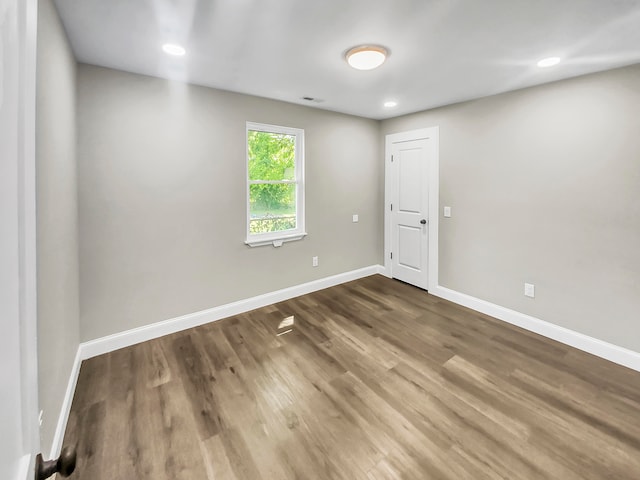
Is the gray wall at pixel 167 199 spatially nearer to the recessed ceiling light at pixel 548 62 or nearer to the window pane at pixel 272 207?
the window pane at pixel 272 207

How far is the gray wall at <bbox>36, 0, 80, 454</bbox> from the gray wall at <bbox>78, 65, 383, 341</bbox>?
11.3 inches

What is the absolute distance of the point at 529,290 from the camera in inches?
123

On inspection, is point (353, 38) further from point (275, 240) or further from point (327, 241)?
point (327, 241)

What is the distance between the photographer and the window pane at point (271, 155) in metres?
3.49

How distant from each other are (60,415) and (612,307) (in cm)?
418

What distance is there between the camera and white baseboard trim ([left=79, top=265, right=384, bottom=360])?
265 cm

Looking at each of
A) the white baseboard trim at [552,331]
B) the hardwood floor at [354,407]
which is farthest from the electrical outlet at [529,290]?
the hardwood floor at [354,407]

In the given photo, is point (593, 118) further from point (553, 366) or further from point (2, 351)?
point (2, 351)

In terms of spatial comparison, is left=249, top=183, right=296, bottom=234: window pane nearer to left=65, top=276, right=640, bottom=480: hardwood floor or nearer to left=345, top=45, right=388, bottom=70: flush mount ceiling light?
left=65, top=276, right=640, bottom=480: hardwood floor

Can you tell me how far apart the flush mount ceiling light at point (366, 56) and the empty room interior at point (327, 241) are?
2 cm

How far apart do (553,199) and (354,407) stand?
8.76 ft

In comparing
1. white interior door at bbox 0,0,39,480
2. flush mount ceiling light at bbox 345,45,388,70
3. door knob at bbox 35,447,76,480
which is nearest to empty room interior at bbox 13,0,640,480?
flush mount ceiling light at bbox 345,45,388,70

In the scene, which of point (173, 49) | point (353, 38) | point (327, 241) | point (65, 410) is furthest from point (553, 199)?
point (65, 410)

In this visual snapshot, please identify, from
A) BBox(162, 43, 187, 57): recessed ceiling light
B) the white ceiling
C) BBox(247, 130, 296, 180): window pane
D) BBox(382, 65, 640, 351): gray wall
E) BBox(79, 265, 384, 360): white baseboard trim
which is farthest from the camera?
BBox(247, 130, 296, 180): window pane
